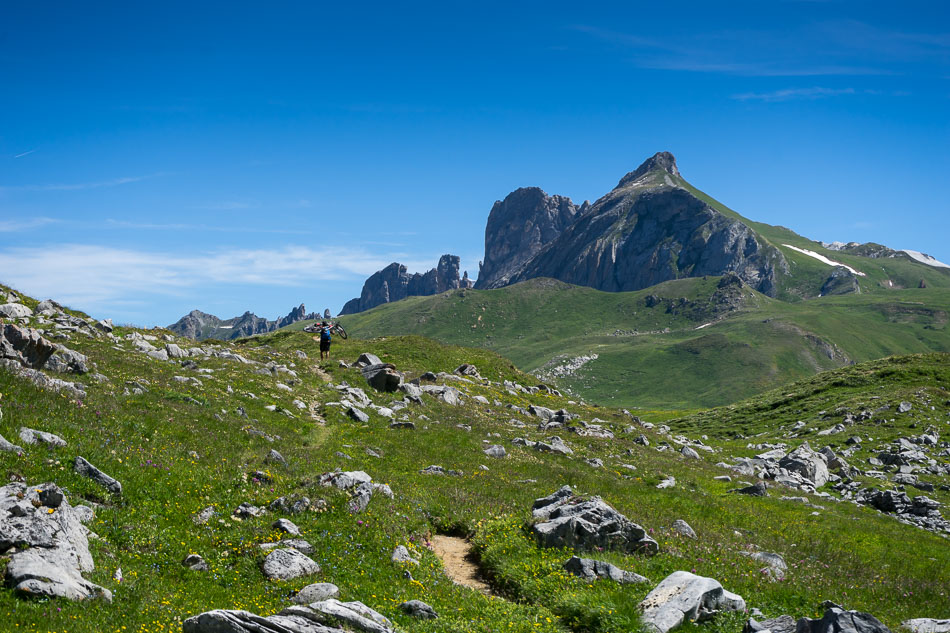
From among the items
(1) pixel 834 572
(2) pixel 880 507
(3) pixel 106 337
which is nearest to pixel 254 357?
(3) pixel 106 337

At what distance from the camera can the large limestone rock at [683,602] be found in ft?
41.1

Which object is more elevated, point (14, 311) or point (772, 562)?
point (14, 311)

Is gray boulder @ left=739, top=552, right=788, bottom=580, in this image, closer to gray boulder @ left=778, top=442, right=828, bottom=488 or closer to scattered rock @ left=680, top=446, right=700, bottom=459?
scattered rock @ left=680, top=446, right=700, bottom=459

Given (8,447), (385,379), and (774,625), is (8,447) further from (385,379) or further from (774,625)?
(385,379)

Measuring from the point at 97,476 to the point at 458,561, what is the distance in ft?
31.5

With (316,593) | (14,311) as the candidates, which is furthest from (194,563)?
(14,311)

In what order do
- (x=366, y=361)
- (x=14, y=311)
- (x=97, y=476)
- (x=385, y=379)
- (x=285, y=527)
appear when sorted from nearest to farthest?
1. (x=97, y=476)
2. (x=285, y=527)
3. (x=14, y=311)
4. (x=385, y=379)
5. (x=366, y=361)

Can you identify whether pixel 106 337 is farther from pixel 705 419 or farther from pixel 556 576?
pixel 705 419

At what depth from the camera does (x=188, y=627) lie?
359 inches

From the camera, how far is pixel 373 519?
53.6 ft

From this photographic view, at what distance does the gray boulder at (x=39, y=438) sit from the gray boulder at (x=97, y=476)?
3.70ft

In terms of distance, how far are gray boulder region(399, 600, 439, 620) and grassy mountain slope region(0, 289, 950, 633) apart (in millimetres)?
259

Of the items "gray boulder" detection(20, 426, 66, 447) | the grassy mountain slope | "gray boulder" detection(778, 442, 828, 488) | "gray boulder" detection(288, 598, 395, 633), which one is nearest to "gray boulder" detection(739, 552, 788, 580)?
the grassy mountain slope

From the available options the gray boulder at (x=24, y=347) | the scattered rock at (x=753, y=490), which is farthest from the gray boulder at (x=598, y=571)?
the gray boulder at (x=24, y=347)
